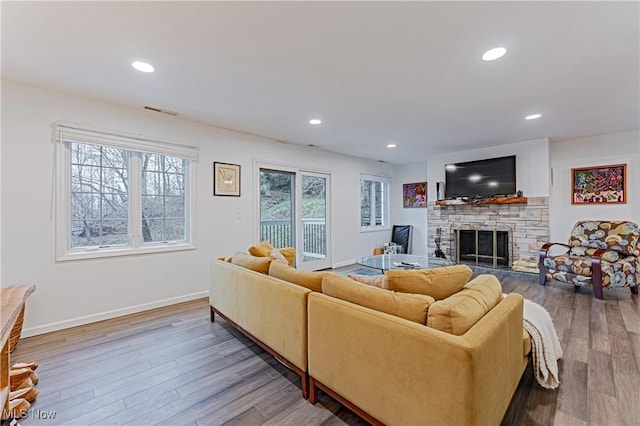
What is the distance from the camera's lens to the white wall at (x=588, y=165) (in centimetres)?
443

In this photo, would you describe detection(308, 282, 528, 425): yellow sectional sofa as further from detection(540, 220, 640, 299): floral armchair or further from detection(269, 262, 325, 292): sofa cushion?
detection(540, 220, 640, 299): floral armchair

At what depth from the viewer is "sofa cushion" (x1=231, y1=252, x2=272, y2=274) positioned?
8.06ft

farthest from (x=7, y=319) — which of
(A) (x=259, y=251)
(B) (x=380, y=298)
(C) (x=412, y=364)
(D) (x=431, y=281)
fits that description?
(D) (x=431, y=281)

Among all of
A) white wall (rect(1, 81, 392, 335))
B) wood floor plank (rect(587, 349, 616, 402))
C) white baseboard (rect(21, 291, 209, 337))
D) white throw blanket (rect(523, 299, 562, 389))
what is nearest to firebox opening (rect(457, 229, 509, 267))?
wood floor plank (rect(587, 349, 616, 402))

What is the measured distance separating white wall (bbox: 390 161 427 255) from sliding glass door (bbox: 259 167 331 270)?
7.70ft

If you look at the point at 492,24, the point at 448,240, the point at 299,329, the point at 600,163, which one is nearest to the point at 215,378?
the point at 299,329

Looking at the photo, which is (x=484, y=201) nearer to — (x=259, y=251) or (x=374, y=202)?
(x=374, y=202)

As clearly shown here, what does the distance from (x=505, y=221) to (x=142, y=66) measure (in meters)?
5.92

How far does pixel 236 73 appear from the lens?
8.27 ft

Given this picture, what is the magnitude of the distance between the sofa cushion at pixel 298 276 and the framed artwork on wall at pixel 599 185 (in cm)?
538

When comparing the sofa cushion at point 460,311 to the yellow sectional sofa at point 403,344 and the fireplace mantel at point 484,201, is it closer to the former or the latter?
the yellow sectional sofa at point 403,344

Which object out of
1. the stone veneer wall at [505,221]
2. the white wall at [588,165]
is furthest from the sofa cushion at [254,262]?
the white wall at [588,165]

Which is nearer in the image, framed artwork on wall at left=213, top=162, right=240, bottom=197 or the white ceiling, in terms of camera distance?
the white ceiling

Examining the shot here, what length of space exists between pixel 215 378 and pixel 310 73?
2.58 m
